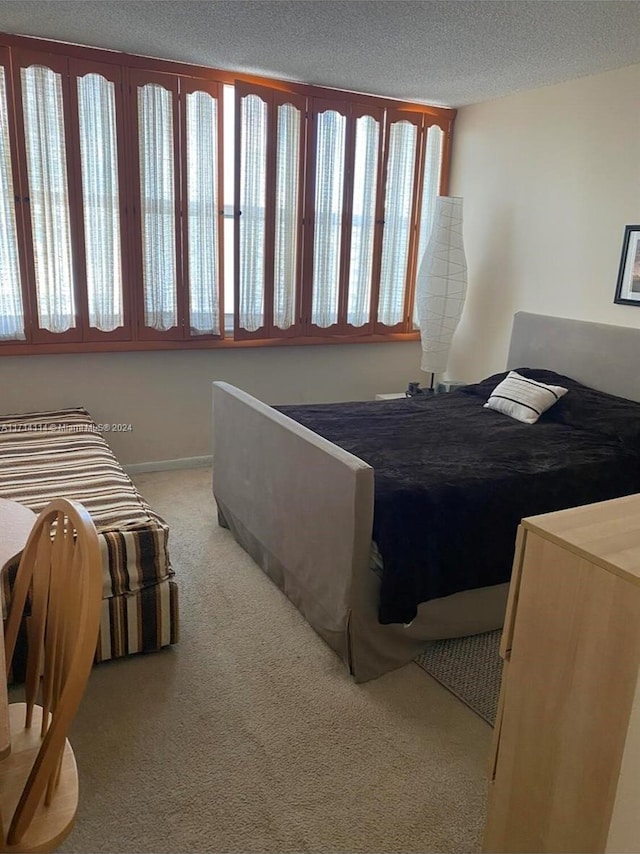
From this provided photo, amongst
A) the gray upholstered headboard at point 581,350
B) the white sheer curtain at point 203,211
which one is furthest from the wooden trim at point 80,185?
the gray upholstered headboard at point 581,350

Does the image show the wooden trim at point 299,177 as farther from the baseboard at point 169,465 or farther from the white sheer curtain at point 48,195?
the white sheer curtain at point 48,195

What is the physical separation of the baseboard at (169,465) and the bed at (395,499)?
102 centimetres

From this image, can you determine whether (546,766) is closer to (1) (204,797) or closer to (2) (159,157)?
(1) (204,797)

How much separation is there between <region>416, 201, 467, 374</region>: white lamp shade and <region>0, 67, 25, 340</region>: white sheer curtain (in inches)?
103

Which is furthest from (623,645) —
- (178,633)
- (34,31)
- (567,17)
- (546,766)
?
(34,31)

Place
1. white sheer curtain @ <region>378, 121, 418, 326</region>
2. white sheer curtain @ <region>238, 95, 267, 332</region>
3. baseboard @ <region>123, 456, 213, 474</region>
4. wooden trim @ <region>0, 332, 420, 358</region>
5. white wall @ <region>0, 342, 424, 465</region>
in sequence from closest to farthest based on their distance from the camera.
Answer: wooden trim @ <region>0, 332, 420, 358</region>, white wall @ <region>0, 342, 424, 465</region>, white sheer curtain @ <region>238, 95, 267, 332</region>, baseboard @ <region>123, 456, 213, 474</region>, white sheer curtain @ <region>378, 121, 418, 326</region>

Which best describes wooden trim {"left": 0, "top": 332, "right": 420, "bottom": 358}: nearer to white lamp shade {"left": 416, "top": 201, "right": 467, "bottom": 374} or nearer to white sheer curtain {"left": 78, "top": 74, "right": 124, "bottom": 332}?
white sheer curtain {"left": 78, "top": 74, "right": 124, "bottom": 332}

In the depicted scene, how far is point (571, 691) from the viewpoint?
1232 mm

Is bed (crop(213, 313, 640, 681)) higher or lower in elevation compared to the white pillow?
lower

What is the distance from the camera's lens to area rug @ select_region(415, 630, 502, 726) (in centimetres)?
227

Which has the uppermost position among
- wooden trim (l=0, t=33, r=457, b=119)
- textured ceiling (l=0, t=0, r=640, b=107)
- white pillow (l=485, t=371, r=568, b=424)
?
textured ceiling (l=0, t=0, r=640, b=107)

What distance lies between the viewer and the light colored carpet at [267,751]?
1731mm

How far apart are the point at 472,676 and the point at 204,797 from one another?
106cm

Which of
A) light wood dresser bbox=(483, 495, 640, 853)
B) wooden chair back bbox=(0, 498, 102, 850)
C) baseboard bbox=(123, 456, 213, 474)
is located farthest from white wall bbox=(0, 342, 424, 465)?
light wood dresser bbox=(483, 495, 640, 853)
